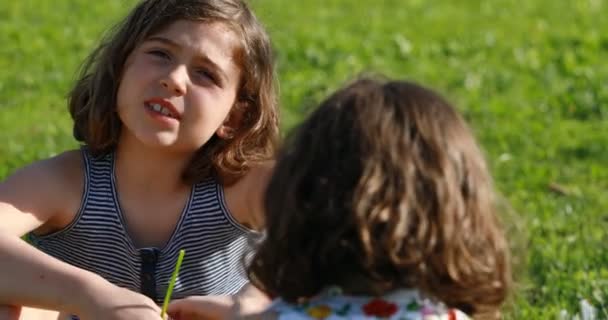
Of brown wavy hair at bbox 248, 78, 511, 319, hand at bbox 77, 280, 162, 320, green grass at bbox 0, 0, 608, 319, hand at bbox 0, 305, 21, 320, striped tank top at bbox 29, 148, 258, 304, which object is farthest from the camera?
green grass at bbox 0, 0, 608, 319

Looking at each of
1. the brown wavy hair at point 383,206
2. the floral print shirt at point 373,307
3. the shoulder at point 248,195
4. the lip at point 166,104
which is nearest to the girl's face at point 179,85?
the lip at point 166,104

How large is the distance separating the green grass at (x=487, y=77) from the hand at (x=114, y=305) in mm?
1278

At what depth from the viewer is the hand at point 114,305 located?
3.06 metres

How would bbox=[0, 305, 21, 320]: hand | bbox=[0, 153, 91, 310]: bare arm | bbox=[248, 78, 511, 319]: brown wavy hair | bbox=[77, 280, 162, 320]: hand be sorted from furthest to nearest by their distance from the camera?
bbox=[0, 305, 21, 320]: hand → bbox=[0, 153, 91, 310]: bare arm → bbox=[77, 280, 162, 320]: hand → bbox=[248, 78, 511, 319]: brown wavy hair

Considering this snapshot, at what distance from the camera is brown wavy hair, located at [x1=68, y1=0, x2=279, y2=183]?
3.52 metres

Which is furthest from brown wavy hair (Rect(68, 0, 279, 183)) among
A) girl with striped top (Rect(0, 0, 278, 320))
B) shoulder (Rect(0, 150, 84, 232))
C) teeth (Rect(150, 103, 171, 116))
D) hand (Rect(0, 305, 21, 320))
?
hand (Rect(0, 305, 21, 320))

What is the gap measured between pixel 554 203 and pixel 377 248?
3.10 metres

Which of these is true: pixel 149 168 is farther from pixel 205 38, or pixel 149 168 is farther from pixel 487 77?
pixel 487 77

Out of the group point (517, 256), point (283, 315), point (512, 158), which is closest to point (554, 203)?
point (512, 158)

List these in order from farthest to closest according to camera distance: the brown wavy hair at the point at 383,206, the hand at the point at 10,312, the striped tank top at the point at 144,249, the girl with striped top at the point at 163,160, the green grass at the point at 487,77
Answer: the green grass at the point at 487,77
the striped tank top at the point at 144,249
the girl with striped top at the point at 163,160
the hand at the point at 10,312
the brown wavy hair at the point at 383,206

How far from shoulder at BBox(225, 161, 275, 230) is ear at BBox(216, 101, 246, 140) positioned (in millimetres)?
124

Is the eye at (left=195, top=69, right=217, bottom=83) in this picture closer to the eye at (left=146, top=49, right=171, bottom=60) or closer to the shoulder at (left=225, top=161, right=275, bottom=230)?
the eye at (left=146, top=49, right=171, bottom=60)

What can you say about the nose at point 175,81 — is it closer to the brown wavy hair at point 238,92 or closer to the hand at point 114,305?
the brown wavy hair at point 238,92

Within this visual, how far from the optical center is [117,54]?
358 cm
